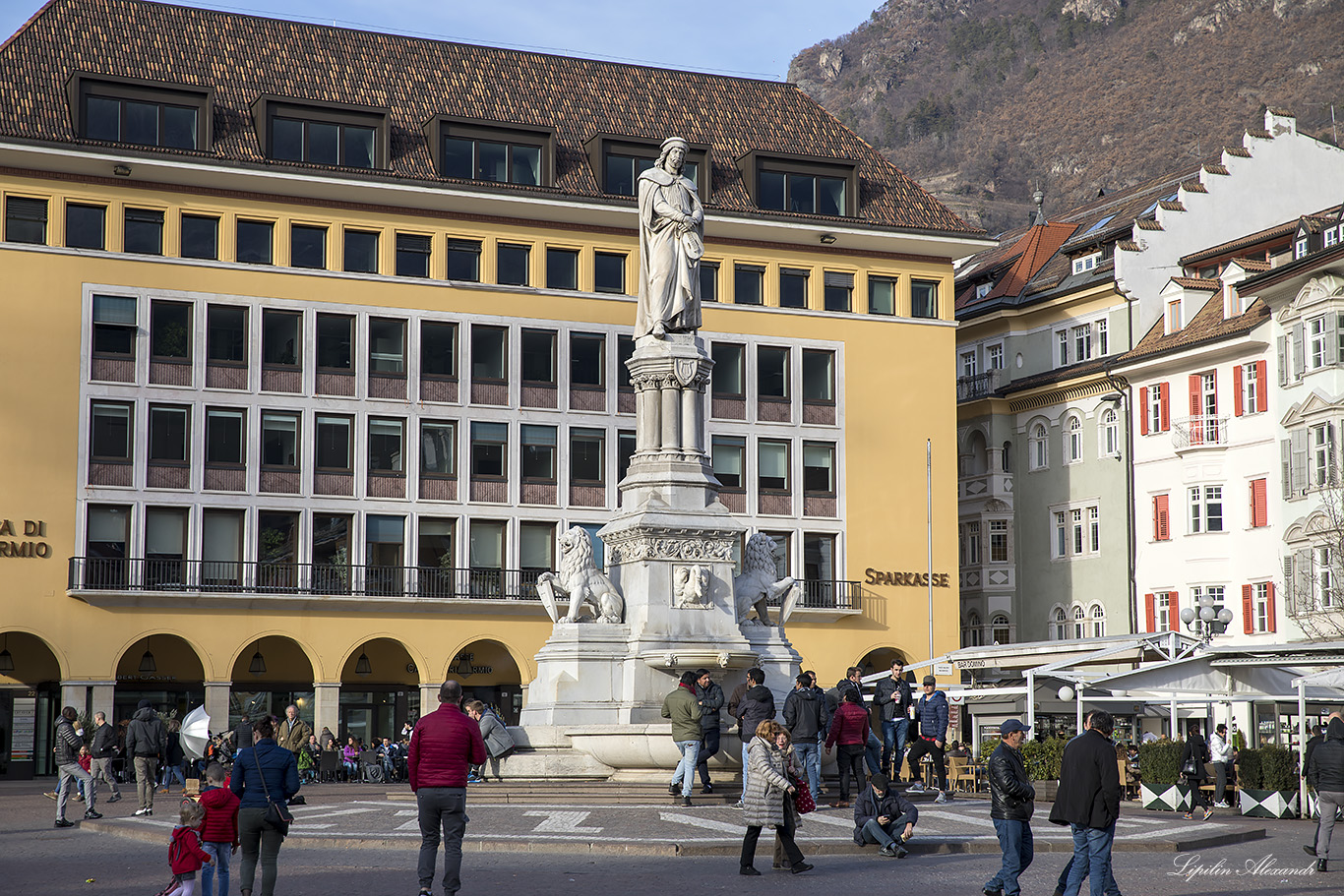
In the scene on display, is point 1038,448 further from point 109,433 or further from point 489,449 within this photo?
point 109,433

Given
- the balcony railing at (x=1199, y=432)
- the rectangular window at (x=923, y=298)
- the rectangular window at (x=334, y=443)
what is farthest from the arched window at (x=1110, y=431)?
the rectangular window at (x=334, y=443)

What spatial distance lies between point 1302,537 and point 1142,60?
121 meters

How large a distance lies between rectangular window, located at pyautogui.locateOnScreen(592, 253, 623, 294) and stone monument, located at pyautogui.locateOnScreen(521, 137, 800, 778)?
96.5ft

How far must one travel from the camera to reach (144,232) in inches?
1992

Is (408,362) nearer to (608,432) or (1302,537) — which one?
(608,432)

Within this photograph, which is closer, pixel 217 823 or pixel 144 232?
pixel 217 823

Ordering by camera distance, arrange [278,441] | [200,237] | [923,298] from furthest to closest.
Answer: [923,298] → [278,441] → [200,237]

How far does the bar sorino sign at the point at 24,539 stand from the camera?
4800 centimetres

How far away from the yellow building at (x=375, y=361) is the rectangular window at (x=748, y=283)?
125 millimetres

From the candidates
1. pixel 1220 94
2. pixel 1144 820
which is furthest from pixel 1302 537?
pixel 1220 94

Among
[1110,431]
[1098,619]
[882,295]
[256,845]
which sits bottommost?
[256,845]

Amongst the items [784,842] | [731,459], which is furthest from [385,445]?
[784,842]

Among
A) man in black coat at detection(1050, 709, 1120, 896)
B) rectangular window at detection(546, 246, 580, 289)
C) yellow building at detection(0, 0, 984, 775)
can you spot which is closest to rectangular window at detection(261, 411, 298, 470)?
yellow building at detection(0, 0, 984, 775)

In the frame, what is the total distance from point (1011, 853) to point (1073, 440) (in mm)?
48048
